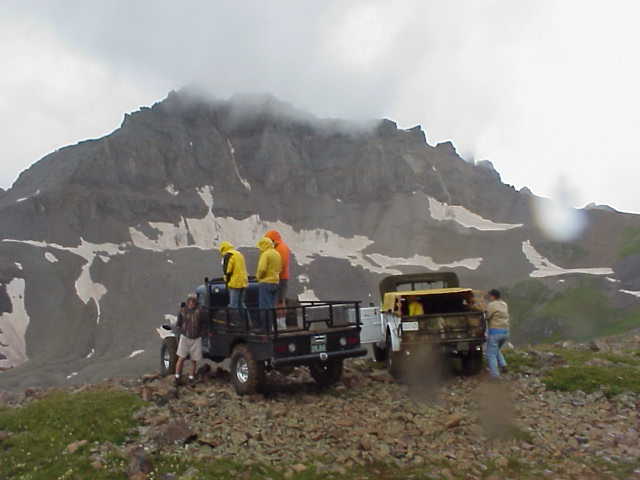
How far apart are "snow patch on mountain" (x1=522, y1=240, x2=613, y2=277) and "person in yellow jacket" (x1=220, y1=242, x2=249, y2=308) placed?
120m

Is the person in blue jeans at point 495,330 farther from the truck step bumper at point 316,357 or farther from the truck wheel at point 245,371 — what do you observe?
the truck wheel at point 245,371

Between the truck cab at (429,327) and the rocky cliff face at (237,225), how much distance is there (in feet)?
213

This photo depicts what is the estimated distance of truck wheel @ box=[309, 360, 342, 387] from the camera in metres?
12.9

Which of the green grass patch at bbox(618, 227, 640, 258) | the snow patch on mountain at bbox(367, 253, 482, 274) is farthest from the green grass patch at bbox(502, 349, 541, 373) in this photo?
the green grass patch at bbox(618, 227, 640, 258)

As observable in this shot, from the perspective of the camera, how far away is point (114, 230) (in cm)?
12588

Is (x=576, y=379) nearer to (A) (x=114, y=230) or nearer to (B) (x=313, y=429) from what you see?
(B) (x=313, y=429)

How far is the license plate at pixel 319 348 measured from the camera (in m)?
11.7

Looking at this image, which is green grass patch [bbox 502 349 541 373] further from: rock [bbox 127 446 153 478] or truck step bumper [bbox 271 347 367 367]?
rock [bbox 127 446 153 478]

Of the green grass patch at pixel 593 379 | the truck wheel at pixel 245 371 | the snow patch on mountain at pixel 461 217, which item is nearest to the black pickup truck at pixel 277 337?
the truck wheel at pixel 245 371

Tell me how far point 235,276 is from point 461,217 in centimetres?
15459

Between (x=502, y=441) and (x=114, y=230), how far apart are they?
127114 millimetres

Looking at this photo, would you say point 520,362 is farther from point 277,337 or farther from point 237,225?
point 237,225

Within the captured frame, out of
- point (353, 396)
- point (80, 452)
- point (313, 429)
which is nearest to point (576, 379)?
point (353, 396)

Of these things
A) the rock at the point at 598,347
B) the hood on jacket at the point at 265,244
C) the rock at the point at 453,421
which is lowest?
the rock at the point at 598,347
